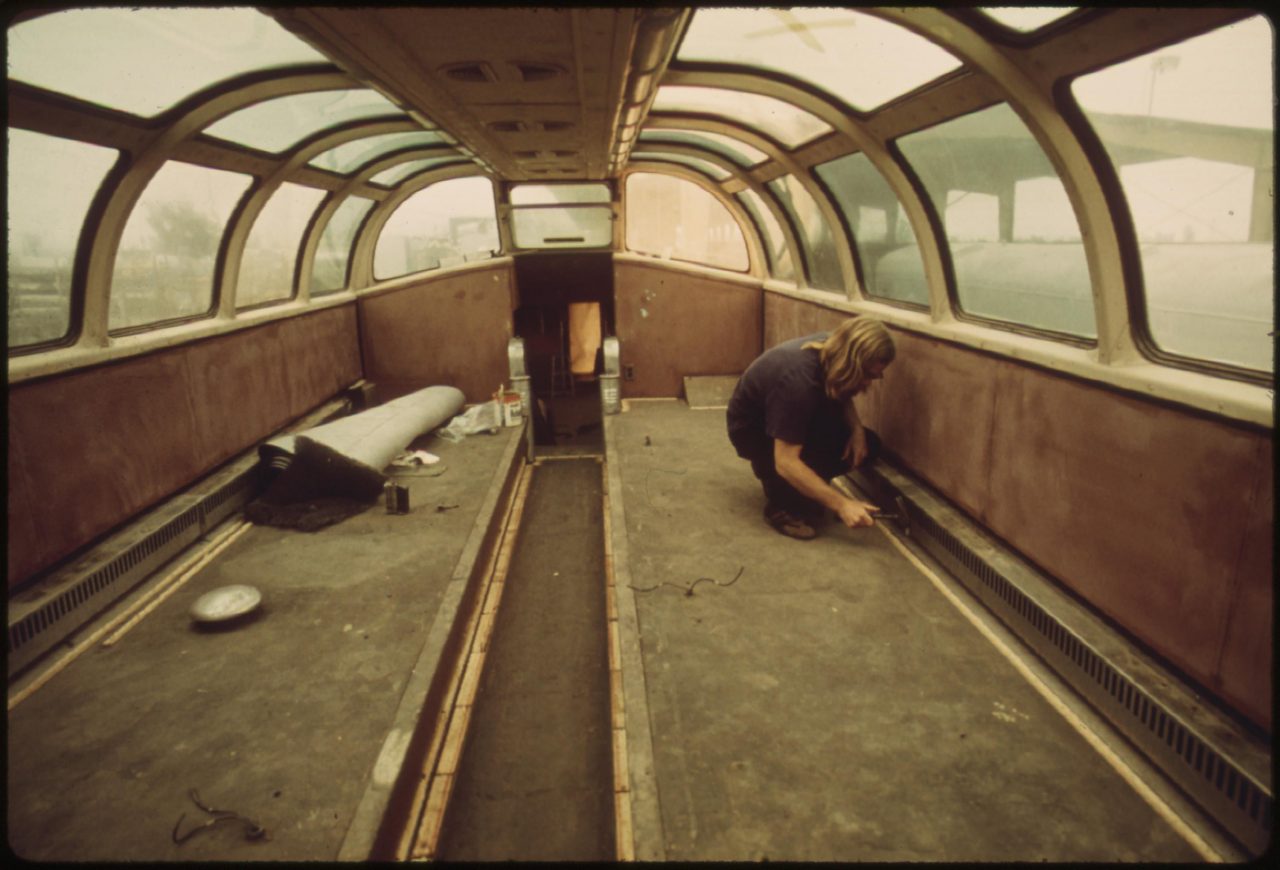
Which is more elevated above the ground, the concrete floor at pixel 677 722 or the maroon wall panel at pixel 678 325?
the maroon wall panel at pixel 678 325

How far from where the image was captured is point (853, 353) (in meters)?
4.71

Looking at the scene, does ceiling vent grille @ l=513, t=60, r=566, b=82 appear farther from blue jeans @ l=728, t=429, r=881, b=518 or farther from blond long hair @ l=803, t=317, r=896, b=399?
blue jeans @ l=728, t=429, r=881, b=518

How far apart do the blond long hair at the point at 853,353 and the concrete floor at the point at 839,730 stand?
1210 millimetres

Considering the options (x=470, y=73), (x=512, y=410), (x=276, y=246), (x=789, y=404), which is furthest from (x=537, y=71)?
(x=512, y=410)

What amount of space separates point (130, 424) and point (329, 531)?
1577 mm

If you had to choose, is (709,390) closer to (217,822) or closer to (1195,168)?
(1195,168)

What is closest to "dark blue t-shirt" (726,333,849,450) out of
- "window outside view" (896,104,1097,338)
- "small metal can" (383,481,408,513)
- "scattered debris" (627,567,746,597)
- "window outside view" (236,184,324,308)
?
"scattered debris" (627,567,746,597)

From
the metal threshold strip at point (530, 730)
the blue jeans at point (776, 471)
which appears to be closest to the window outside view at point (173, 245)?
the metal threshold strip at point (530, 730)

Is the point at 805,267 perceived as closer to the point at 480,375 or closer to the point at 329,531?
the point at 480,375

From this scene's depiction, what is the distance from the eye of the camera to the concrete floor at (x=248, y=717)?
109 inches

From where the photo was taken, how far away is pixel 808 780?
2.92 meters

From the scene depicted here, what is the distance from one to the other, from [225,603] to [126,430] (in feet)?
5.39

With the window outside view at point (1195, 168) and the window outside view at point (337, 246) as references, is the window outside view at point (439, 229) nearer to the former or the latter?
the window outside view at point (337, 246)

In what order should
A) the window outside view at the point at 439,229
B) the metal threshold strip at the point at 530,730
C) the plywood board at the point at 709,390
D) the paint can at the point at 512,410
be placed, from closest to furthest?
the metal threshold strip at the point at 530,730 < the paint can at the point at 512,410 < the plywood board at the point at 709,390 < the window outside view at the point at 439,229
